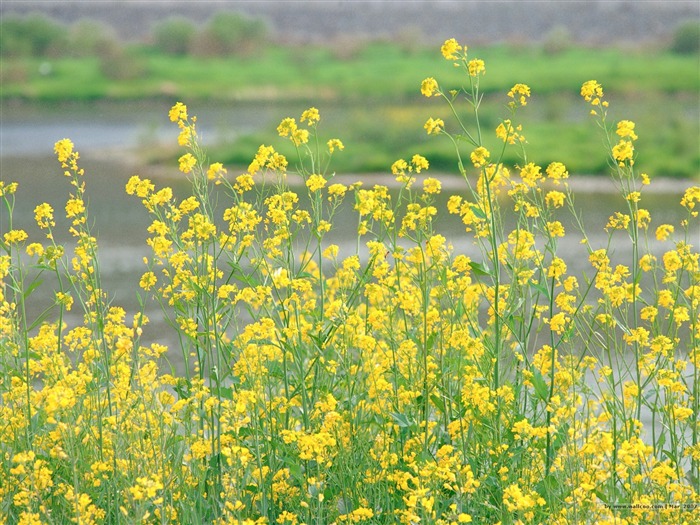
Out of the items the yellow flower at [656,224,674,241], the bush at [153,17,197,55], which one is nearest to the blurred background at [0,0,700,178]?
the bush at [153,17,197,55]

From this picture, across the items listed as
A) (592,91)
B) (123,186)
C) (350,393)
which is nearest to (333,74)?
(123,186)

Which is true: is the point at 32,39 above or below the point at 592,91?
above

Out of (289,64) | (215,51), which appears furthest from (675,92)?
(215,51)

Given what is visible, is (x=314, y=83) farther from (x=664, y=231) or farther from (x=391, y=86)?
(x=664, y=231)

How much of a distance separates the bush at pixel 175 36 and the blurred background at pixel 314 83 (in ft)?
0.30

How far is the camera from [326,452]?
3484 mm

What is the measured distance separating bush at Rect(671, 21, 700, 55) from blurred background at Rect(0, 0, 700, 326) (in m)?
0.06

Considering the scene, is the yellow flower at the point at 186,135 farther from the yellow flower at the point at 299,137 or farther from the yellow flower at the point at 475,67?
the yellow flower at the point at 475,67

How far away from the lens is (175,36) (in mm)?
48906

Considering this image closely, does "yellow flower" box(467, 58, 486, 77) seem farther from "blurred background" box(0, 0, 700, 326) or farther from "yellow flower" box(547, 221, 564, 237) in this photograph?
"blurred background" box(0, 0, 700, 326)

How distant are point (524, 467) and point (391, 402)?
514 mm

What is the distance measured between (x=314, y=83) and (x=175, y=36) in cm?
1209

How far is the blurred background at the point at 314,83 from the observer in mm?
19062

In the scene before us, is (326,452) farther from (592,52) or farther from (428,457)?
(592,52)
